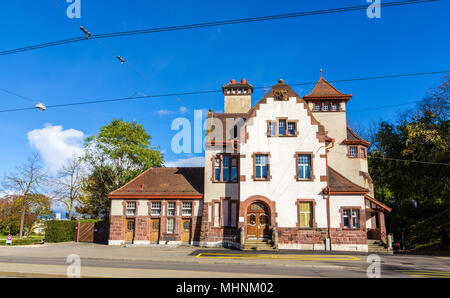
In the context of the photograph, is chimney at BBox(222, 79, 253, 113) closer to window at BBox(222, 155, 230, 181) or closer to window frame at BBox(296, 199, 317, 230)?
window at BBox(222, 155, 230, 181)

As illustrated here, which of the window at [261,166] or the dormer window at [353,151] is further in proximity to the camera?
the dormer window at [353,151]

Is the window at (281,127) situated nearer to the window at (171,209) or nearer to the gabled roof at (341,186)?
the gabled roof at (341,186)

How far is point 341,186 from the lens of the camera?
969 inches

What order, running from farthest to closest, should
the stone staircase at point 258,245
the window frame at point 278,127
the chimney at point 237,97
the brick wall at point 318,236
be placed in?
the chimney at point 237,97
the window frame at point 278,127
the brick wall at point 318,236
the stone staircase at point 258,245

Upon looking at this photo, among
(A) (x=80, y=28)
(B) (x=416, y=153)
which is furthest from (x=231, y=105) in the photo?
(A) (x=80, y=28)

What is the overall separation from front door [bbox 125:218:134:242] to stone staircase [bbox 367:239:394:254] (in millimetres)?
19888

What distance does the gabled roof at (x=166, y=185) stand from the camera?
27.8 m

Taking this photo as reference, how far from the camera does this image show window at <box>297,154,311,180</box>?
25031 millimetres

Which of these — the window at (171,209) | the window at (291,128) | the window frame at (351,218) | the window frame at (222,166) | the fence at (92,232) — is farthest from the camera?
the fence at (92,232)

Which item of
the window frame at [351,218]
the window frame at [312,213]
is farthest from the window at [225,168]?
the window frame at [351,218]

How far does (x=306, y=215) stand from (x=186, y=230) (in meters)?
10.4

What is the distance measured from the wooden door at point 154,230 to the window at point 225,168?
6568 millimetres

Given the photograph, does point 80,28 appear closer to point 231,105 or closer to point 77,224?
point 231,105
